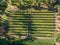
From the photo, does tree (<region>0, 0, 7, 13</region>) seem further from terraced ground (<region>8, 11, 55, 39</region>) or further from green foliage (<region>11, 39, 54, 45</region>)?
green foliage (<region>11, 39, 54, 45</region>)

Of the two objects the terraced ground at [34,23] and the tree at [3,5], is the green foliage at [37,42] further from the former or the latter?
the tree at [3,5]

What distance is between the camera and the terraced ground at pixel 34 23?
14336 millimetres

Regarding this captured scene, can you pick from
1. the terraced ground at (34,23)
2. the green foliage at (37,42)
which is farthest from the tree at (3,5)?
the green foliage at (37,42)

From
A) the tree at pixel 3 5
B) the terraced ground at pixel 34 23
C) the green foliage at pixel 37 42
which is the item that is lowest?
the green foliage at pixel 37 42

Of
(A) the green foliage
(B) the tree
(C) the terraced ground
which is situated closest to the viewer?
(A) the green foliage

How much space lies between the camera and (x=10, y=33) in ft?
47.4

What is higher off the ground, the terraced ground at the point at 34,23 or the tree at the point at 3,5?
the tree at the point at 3,5

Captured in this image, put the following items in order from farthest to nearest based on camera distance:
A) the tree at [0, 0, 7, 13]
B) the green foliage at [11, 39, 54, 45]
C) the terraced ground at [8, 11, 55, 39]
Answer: the tree at [0, 0, 7, 13] < the terraced ground at [8, 11, 55, 39] < the green foliage at [11, 39, 54, 45]

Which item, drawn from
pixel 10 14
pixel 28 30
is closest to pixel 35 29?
pixel 28 30

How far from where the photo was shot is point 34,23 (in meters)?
14.4

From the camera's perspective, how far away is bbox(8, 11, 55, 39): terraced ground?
14336mm

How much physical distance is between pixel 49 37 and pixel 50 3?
1.47 m

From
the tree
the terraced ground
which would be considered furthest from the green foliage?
the tree

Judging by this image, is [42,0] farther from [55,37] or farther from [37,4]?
[55,37]
